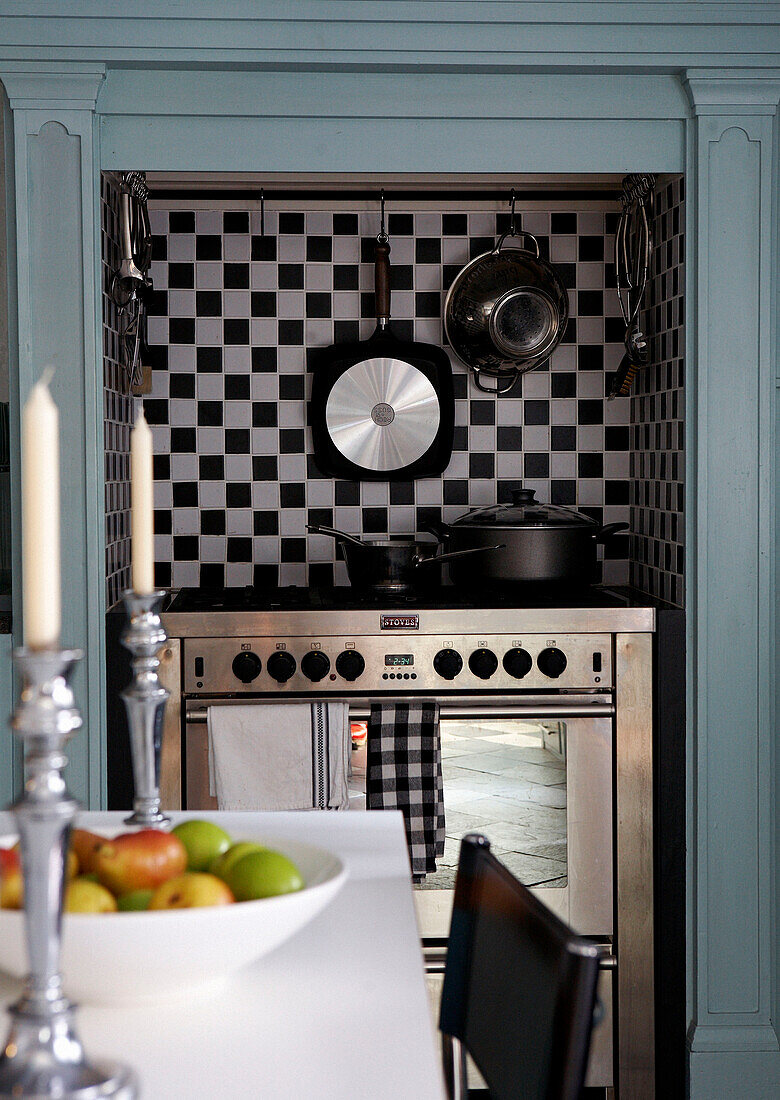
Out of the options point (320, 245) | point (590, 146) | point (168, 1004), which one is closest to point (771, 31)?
point (590, 146)

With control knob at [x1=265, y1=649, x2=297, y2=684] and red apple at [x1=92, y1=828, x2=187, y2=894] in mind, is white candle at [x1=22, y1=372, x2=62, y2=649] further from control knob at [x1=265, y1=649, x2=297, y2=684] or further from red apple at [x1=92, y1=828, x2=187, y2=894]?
control knob at [x1=265, y1=649, x2=297, y2=684]

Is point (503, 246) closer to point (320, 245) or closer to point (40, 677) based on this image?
point (320, 245)

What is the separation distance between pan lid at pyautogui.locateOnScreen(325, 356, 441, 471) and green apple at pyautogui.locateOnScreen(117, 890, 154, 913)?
81.0 inches

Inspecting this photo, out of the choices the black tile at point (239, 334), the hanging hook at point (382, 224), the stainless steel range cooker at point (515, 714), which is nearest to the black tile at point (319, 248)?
the hanging hook at point (382, 224)

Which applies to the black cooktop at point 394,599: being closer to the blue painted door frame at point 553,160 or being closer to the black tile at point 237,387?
the blue painted door frame at point 553,160

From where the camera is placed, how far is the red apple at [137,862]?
0.87 metres

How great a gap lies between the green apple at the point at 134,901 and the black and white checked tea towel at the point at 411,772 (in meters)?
1.46

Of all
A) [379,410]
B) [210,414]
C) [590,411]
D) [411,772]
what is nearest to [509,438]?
[590,411]

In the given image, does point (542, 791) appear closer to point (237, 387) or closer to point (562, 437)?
point (562, 437)

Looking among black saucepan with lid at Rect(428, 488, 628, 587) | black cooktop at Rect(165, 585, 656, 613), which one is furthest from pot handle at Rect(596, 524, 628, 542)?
black cooktop at Rect(165, 585, 656, 613)

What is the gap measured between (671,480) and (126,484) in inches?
47.8

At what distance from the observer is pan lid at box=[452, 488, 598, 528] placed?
2520 mm

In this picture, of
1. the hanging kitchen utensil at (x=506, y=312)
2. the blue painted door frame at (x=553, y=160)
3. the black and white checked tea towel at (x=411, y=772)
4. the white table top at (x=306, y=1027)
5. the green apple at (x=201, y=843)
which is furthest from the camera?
the hanging kitchen utensil at (x=506, y=312)

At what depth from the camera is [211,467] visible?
2908mm
